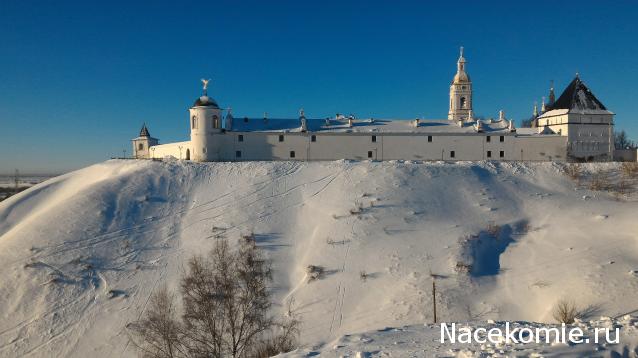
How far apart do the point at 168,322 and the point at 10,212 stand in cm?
2972

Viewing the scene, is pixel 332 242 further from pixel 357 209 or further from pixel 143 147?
pixel 143 147

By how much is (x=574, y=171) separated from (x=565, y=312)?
25250 millimetres

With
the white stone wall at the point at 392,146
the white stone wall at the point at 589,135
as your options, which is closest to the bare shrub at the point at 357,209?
the white stone wall at the point at 392,146

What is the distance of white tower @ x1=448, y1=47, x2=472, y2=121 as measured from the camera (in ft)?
209

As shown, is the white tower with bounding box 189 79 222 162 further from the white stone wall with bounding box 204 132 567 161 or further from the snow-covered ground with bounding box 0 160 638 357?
the snow-covered ground with bounding box 0 160 638 357

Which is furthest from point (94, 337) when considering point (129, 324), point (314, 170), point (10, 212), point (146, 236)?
A: point (314, 170)

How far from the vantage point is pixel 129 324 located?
84.2 ft

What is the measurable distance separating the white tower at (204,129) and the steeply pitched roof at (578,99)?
42.5m

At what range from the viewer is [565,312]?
23141 millimetres

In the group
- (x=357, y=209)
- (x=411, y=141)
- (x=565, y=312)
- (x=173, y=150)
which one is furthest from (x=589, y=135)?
(x=173, y=150)

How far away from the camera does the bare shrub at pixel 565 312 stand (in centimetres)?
2303

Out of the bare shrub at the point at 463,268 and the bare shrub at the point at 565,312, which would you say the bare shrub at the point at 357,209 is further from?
the bare shrub at the point at 565,312

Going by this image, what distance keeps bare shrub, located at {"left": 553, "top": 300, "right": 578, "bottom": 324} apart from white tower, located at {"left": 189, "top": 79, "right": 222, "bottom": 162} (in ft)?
123

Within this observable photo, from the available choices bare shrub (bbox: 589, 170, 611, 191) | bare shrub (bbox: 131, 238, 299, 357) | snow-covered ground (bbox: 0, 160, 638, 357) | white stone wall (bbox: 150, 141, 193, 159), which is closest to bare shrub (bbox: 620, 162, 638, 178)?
bare shrub (bbox: 589, 170, 611, 191)
